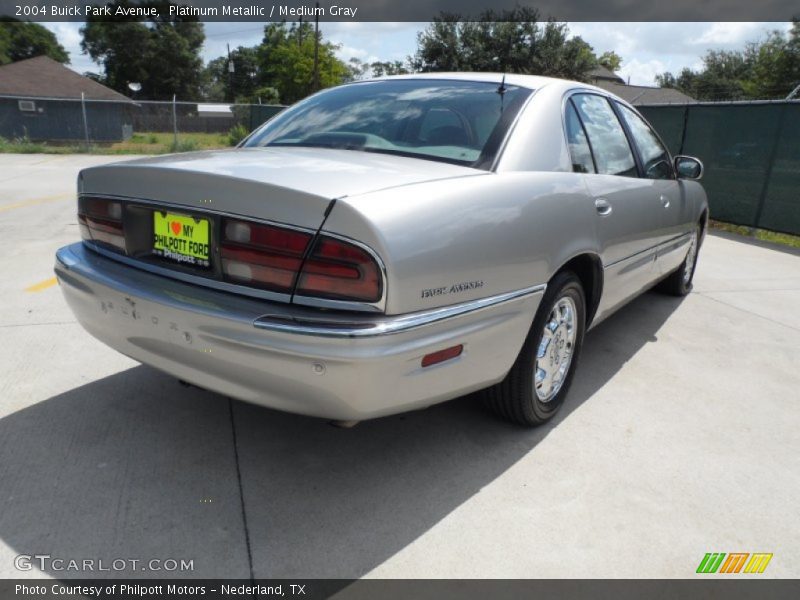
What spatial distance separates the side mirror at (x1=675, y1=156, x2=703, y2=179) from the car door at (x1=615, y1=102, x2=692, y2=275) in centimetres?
Answer: 7

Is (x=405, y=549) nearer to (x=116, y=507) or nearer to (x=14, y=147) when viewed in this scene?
(x=116, y=507)

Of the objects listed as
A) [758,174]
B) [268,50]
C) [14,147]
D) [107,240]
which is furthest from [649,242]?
[268,50]

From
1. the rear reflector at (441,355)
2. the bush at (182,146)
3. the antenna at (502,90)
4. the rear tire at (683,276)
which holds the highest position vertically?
the antenna at (502,90)

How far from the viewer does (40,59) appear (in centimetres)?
3538

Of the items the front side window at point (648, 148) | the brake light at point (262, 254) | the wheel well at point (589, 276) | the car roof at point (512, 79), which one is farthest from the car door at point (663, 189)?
the brake light at point (262, 254)

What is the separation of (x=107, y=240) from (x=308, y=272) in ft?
3.60

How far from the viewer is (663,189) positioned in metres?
4.04

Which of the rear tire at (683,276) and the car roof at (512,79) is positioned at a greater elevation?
the car roof at (512,79)

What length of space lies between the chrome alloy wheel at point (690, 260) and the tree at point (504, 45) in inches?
1533

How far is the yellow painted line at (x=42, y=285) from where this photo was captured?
15.4 ft

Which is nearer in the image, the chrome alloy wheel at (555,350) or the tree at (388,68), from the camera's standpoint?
the chrome alloy wheel at (555,350)

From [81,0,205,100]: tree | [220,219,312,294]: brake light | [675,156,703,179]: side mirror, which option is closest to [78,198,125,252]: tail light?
[220,219,312,294]: brake light

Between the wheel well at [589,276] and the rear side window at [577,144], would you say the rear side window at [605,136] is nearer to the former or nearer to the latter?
the rear side window at [577,144]

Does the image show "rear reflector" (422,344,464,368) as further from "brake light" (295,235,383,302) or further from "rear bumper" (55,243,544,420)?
"brake light" (295,235,383,302)
